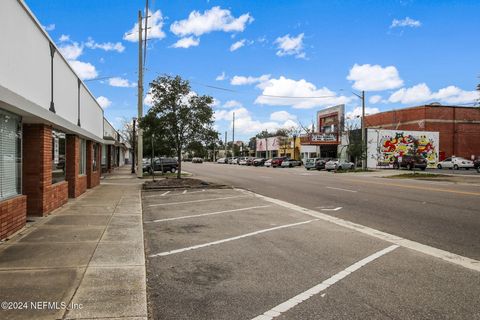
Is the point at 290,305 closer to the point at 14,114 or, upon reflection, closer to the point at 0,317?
the point at 0,317

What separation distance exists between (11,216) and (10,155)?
1350 mm

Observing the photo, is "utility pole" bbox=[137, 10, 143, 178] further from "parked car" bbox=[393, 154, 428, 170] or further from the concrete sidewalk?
"parked car" bbox=[393, 154, 428, 170]

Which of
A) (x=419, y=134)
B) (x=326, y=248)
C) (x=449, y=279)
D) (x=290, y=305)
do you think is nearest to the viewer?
(x=290, y=305)

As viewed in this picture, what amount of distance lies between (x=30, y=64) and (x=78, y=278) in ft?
20.7

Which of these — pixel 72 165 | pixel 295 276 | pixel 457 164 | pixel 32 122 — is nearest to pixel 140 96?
pixel 72 165

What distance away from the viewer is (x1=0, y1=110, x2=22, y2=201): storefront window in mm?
8312

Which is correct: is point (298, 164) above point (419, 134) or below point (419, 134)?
below

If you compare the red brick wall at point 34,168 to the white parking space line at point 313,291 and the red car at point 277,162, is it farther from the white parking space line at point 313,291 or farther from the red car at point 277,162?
the red car at point 277,162

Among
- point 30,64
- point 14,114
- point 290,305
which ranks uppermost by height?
point 30,64

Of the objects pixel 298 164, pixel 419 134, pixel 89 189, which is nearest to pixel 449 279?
pixel 89 189

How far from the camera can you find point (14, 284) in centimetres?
521

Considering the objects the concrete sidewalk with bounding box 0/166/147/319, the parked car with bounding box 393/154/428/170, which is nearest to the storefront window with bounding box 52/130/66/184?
the concrete sidewalk with bounding box 0/166/147/319

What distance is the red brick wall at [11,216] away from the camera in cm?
784

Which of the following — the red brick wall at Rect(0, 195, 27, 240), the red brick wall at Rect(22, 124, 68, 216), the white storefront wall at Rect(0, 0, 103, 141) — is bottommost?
the red brick wall at Rect(0, 195, 27, 240)
